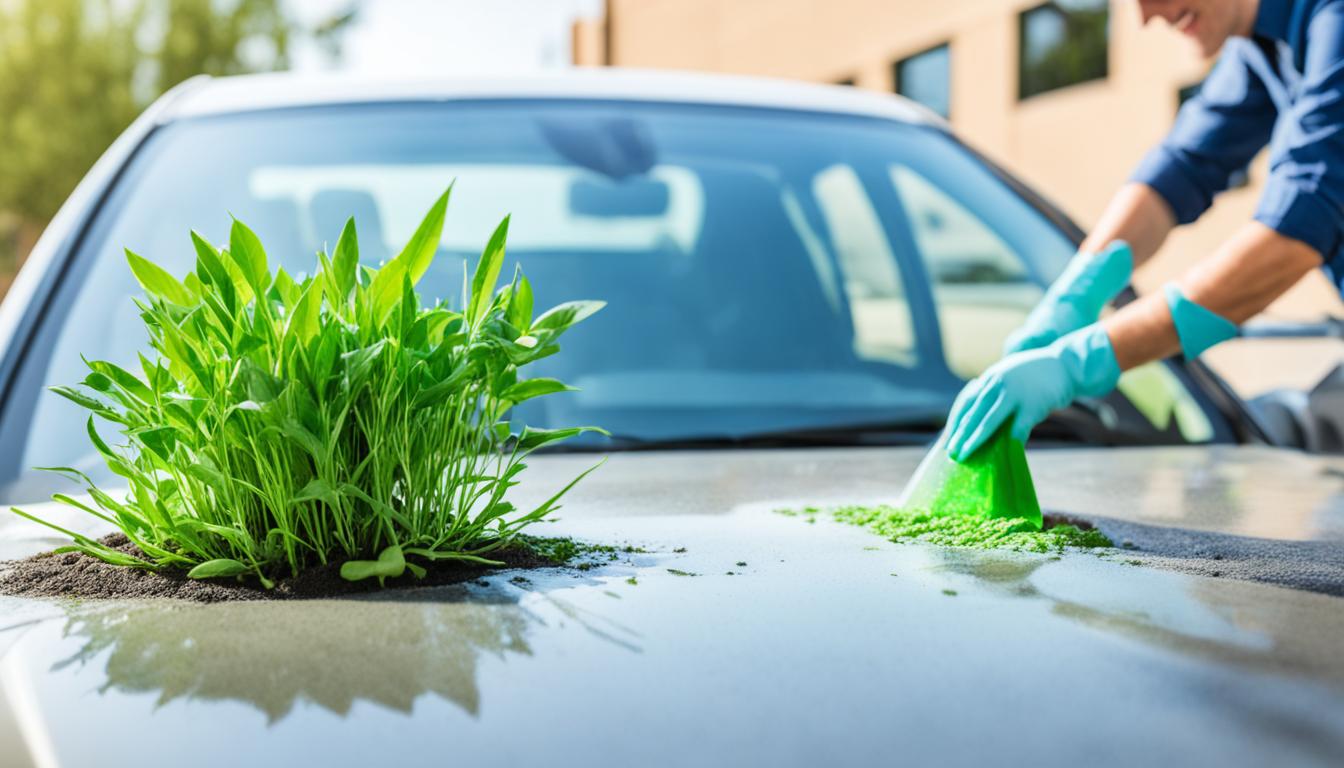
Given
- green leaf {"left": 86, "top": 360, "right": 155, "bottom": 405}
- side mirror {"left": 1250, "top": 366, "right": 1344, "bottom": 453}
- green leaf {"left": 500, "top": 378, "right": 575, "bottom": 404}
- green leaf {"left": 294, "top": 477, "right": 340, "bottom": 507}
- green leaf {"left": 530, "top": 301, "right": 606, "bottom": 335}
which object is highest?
green leaf {"left": 530, "top": 301, "right": 606, "bottom": 335}

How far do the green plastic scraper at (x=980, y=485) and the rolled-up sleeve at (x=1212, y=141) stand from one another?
1123 millimetres

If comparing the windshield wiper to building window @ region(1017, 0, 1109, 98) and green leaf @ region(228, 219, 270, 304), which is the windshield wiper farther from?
building window @ region(1017, 0, 1109, 98)

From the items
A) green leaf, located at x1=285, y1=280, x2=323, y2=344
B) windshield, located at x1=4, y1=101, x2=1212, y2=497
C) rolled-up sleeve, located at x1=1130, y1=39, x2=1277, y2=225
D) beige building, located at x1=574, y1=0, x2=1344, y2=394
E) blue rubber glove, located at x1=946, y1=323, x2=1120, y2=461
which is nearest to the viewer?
green leaf, located at x1=285, y1=280, x2=323, y2=344

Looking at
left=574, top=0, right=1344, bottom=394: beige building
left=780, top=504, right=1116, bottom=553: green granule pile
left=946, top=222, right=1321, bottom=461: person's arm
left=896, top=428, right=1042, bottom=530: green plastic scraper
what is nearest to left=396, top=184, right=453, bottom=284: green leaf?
left=780, top=504, right=1116, bottom=553: green granule pile

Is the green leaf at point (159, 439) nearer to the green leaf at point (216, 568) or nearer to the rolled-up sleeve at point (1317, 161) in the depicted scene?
the green leaf at point (216, 568)

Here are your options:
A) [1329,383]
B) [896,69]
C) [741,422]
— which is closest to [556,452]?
[741,422]

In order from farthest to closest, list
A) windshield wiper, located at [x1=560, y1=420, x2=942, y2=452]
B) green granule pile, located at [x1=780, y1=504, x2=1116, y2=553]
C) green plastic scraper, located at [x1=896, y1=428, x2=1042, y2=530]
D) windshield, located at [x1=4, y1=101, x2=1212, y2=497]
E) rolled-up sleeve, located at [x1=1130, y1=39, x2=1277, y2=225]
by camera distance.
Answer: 1. rolled-up sleeve, located at [x1=1130, y1=39, x2=1277, y2=225]
2. windshield, located at [x1=4, y1=101, x2=1212, y2=497]
3. windshield wiper, located at [x1=560, y1=420, x2=942, y2=452]
4. green plastic scraper, located at [x1=896, y1=428, x2=1042, y2=530]
5. green granule pile, located at [x1=780, y1=504, x2=1116, y2=553]

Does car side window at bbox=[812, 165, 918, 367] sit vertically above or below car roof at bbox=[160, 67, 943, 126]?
below

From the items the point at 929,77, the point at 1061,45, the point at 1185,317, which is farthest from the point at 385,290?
the point at 929,77

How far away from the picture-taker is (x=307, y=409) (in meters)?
1.15

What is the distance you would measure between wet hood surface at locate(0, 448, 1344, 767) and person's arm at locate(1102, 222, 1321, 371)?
1.51ft

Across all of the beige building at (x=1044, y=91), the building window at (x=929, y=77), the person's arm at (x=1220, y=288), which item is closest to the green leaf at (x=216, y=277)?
the person's arm at (x=1220, y=288)

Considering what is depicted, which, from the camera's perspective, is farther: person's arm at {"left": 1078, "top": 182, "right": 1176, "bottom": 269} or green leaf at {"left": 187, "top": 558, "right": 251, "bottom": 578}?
person's arm at {"left": 1078, "top": 182, "right": 1176, "bottom": 269}

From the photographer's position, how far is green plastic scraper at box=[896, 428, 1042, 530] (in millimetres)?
1492
